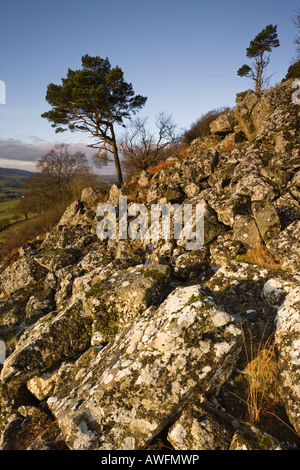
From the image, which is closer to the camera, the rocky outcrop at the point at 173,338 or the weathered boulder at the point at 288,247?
the rocky outcrop at the point at 173,338

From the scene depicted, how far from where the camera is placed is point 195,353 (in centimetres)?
297

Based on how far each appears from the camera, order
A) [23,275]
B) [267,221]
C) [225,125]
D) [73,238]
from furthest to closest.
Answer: [225,125] < [73,238] < [23,275] < [267,221]

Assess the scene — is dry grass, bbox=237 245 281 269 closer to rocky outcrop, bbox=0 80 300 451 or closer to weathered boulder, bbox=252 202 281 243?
rocky outcrop, bbox=0 80 300 451

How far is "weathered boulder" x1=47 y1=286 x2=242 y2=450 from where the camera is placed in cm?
274

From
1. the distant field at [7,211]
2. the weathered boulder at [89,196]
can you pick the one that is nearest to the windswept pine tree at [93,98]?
the weathered boulder at [89,196]

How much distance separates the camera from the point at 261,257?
6.21 meters

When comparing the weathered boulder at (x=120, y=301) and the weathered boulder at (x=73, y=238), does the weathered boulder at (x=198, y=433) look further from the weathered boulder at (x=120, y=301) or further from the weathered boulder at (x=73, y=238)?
the weathered boulder at (x=73, y=238)

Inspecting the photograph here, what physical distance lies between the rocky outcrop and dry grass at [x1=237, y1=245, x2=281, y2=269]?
2.0 inches

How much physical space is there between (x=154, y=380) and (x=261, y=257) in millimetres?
4697

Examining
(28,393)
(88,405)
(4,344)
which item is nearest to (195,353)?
(88,405)

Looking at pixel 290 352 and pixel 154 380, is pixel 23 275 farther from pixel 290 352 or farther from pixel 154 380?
pixel 290 352

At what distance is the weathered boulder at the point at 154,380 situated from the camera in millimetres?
2740

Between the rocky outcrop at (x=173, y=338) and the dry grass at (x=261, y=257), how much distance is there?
5cm

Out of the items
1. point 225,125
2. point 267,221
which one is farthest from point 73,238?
point 225,125
